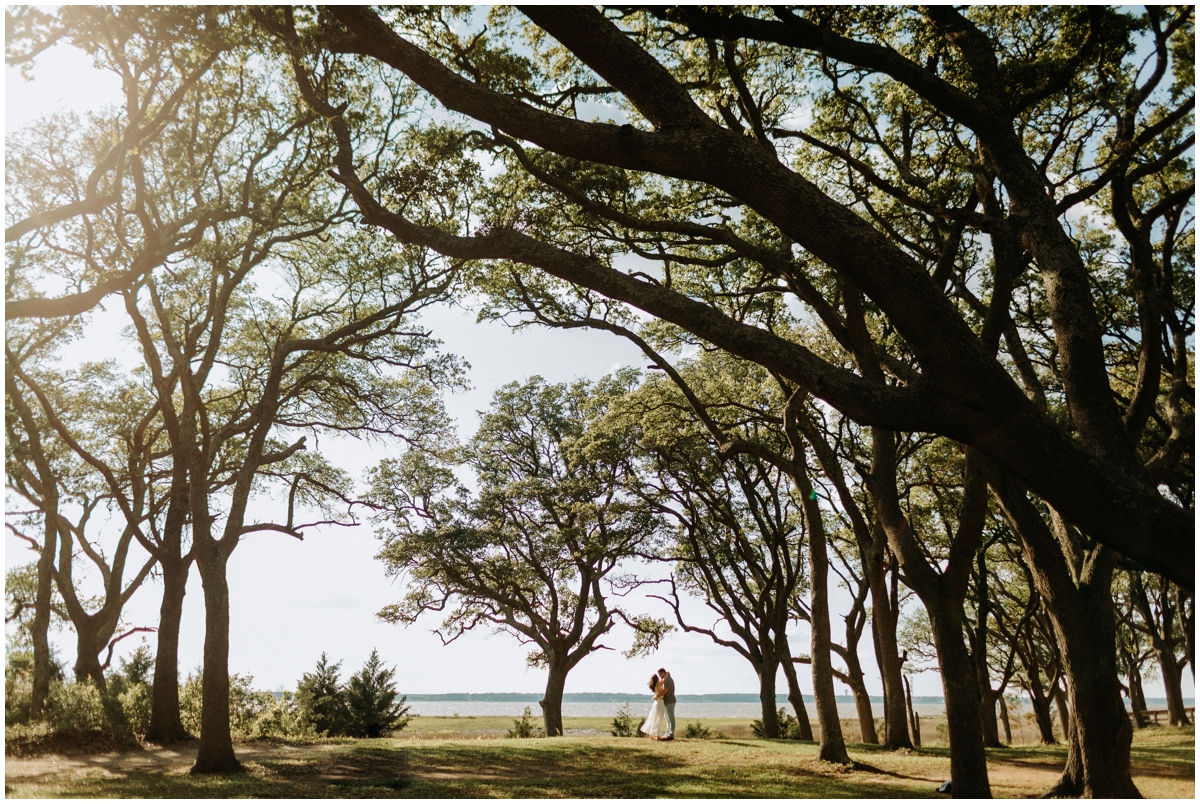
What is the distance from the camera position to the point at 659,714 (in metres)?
19.2

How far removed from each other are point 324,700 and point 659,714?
399 inches

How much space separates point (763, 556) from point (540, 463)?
8.95m

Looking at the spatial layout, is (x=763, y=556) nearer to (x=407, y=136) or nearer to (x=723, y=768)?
(x=723, y=768)

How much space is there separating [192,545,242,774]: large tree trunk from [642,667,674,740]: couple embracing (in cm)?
1076

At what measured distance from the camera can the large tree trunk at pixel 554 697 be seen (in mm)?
25250

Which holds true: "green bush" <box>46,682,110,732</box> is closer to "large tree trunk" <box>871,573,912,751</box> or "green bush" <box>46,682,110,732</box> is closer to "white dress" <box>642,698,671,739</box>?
"white dress" <box>642,698,671,739</box>

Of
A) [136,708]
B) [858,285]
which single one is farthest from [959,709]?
[136,708]

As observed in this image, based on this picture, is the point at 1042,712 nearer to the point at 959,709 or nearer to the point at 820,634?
the point at 820,634

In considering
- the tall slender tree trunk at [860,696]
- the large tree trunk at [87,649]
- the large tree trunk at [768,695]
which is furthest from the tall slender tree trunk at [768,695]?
the large tree trunk at [87,649]

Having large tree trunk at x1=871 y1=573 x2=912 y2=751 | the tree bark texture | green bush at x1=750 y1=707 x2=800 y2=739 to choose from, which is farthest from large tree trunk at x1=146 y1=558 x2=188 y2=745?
green bush at x1=750 y1=707 x2=800 y2=739

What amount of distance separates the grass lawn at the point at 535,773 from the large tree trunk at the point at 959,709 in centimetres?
63

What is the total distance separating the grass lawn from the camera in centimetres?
955

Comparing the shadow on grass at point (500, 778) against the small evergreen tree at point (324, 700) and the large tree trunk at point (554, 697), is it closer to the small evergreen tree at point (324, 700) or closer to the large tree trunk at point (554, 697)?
the small evergreen tree at point (324, 700)

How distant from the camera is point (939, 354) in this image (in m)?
5.11
